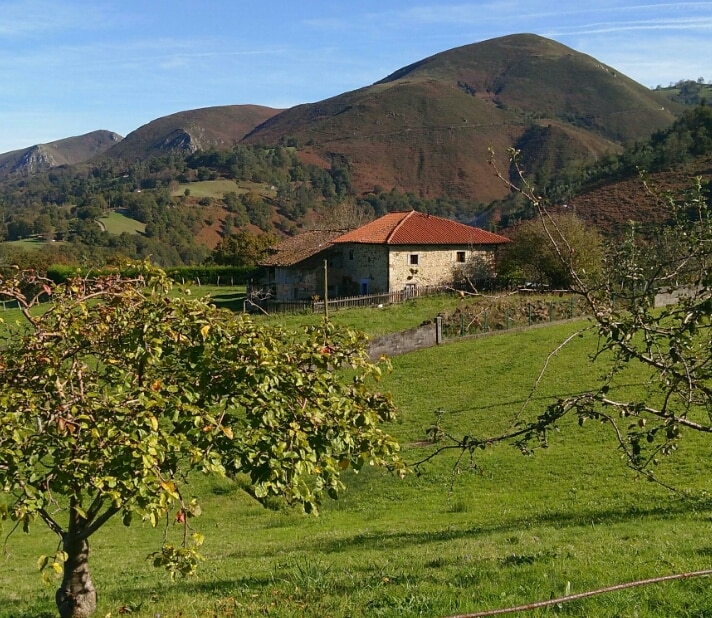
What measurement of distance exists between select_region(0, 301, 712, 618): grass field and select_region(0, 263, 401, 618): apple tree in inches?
52.1

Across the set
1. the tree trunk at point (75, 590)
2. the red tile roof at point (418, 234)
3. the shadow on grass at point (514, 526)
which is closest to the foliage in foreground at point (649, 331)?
the tree trunk at point (75, 590)

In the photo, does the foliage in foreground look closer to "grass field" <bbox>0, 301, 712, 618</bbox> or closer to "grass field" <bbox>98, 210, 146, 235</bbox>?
"grass field" <bbox>0, 301, 712, 618</bbox>

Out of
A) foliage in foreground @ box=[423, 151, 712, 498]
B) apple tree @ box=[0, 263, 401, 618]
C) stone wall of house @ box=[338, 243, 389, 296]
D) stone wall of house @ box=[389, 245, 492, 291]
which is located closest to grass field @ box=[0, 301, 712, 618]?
apple tree @ box=[0, 263, 401, 618]

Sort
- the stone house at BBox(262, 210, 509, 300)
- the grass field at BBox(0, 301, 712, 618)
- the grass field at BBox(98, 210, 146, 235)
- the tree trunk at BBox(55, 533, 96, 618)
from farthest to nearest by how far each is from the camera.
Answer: the grass field at BBox(98, 210, 146, 235) → the stone house at BBox(262, 210, 509, 300) → the tree trunk at BBox(55, 533, 96, 618) → the grass field at BBox(0, 301, 712, 618)

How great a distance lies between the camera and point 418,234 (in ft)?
178

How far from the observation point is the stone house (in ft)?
173

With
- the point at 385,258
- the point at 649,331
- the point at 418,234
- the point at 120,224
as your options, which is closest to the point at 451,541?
the point at 649,331

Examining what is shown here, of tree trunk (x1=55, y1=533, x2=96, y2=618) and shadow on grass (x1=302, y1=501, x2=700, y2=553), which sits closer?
tree trunk (x1=55, y1=533, x2=96, y2=618)

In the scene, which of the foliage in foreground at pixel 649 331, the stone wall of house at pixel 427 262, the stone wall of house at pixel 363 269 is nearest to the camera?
the foliage in foreground at pixel 649 331

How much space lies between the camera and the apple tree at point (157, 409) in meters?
6.27

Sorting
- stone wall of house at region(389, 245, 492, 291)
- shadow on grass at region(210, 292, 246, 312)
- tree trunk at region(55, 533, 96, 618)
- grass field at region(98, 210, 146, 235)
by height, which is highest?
grass field at region(98, 210, 146, 235)

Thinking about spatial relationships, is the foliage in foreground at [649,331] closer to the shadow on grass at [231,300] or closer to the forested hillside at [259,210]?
the shadow on grass at [231,300]

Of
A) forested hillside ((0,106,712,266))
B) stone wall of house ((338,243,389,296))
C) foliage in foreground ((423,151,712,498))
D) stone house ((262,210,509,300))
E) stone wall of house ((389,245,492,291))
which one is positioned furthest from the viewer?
forested hillside ((0,106,712,266))

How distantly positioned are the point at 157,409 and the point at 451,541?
6.94 meters
